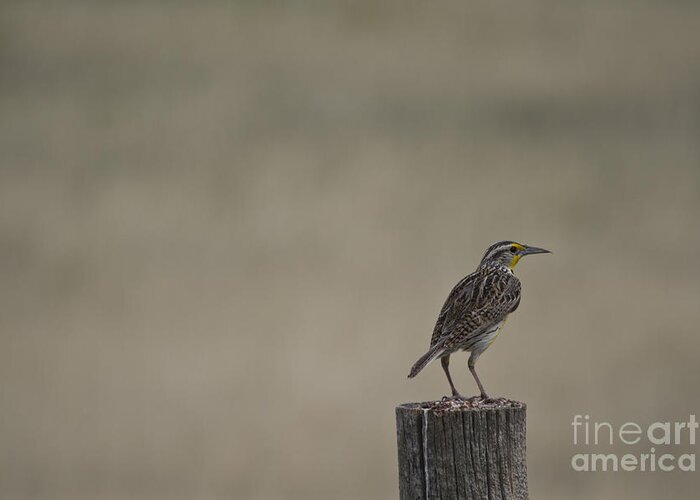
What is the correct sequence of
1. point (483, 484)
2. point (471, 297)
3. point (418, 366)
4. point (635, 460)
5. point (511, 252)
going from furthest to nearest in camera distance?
point (635, 460) < point (511, 252) < point (471, 297) < point (418, 366) < point (483, 484)

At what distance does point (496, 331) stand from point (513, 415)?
58.1 inches

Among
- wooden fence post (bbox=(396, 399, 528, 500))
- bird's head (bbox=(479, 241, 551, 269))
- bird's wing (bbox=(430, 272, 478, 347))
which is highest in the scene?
bird's head (bbox=(479, 241, 551, 269))

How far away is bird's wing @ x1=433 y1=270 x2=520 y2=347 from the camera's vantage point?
5.43 metres

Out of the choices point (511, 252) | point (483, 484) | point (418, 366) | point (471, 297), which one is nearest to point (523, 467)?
point (483, 484)

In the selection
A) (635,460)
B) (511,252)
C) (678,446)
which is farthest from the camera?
(678,446)

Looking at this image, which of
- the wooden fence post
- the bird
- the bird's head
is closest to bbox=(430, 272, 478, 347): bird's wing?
the bird

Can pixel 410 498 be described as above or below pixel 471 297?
below

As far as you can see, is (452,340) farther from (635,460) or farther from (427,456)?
(635,460)

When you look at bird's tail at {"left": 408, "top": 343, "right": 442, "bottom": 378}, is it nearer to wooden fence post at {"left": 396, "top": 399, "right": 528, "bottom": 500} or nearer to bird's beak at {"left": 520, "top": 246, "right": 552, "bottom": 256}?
wooden fence post at {"left": 396, "top": 399, "right": 528, "bottom": 500}

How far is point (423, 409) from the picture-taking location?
4254 mm

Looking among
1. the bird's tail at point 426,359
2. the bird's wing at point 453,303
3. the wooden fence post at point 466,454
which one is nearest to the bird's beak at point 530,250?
the bird's wing at point 453,303

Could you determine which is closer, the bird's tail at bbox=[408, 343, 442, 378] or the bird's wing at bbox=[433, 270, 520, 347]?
the bird's tail at bbox=[408, 343, 442, 378]

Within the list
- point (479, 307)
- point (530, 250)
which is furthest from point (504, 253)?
point (479, 307)

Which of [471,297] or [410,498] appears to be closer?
[410,498]
